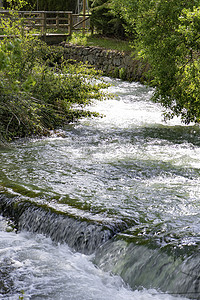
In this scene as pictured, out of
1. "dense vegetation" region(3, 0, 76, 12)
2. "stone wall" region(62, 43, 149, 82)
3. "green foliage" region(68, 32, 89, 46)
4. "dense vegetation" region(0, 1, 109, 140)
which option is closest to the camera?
"dense vegetation" region(0, 1, 109, 140)

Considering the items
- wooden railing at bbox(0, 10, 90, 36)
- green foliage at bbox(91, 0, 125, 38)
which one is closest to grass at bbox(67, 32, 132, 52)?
green foliage at bbox(91, 0, 125, 38)

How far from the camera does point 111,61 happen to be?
20.4 metres

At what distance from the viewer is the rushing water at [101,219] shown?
462 cm

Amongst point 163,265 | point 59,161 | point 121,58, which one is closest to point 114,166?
point 59,161

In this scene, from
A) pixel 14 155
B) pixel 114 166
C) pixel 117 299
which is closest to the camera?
pixel 117 299

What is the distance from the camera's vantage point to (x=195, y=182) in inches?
283

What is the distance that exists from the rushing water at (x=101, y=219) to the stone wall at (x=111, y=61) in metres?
9.36

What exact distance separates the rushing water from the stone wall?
936cm

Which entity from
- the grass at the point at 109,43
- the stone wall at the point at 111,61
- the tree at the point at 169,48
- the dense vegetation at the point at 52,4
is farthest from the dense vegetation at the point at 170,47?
the dense vegetation at the point at 52,4

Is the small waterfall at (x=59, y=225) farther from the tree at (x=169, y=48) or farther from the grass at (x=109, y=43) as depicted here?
the grass at (x=109, y=43)

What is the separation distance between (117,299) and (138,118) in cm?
844

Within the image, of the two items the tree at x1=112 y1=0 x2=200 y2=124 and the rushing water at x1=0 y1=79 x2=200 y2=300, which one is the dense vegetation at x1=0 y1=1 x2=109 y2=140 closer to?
the rushing water at x1=0 y1=79 x2=200 y2=300

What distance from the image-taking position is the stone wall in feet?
61.4

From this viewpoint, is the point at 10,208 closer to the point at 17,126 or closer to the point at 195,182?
the point at 195,182
